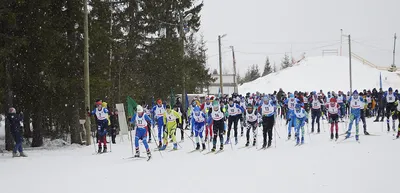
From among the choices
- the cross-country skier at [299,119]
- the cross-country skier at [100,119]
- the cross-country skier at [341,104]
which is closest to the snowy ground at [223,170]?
the cross-country skier at [299,119]

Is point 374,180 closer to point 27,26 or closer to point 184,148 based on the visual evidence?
point 184,148

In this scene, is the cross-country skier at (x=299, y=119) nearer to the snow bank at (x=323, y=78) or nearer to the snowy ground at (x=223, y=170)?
the snowy ground at (x=223, y=170)

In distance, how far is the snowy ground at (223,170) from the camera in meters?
9.53

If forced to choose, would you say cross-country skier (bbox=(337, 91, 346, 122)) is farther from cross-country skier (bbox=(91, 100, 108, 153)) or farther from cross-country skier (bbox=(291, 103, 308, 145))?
cross-country skier (bbox=(91, 100, 108, 153))

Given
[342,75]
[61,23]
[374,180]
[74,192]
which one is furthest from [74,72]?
[342,75]

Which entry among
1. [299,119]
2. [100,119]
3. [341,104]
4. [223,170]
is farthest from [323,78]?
[223,170]

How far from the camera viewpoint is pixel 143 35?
104ft

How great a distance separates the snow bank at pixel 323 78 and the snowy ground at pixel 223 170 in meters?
51.8

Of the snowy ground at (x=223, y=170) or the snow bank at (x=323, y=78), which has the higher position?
the snow bank at (x=323, y=78)

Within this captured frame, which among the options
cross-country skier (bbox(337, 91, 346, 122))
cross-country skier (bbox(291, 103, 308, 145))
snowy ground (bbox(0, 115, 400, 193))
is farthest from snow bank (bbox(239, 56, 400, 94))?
snowy ground (bbox(0, 115, 400, 193))

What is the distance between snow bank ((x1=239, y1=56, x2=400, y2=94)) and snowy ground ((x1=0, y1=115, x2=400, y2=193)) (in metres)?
51.8

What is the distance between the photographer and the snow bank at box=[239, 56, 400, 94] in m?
66.9

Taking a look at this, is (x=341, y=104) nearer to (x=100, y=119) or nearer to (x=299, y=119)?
(x=299, y=119)

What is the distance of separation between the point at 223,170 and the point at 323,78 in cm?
6623
